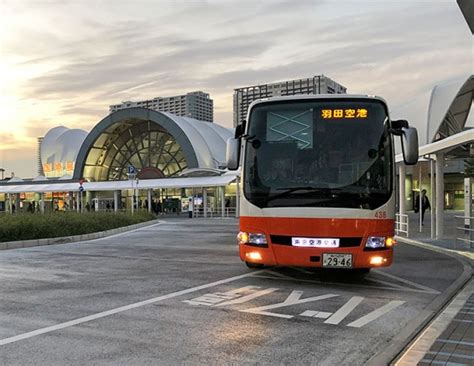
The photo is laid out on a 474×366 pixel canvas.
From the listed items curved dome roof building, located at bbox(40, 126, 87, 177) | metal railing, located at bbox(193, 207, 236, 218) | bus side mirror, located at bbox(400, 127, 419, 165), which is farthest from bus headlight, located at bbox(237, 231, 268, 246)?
curved dome roof building, located at bbox(40, 126, 87, 177)

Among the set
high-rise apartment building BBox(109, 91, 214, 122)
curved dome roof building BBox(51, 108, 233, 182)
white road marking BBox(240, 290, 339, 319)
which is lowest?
white road marking BBox(240, 290, 339, 319)

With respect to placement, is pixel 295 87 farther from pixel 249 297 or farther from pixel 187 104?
pixel 187 104

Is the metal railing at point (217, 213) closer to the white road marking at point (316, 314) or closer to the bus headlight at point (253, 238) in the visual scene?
the bus headlight at point (253, 238)

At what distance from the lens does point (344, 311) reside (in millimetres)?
6723

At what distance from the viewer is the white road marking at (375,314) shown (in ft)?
19.9

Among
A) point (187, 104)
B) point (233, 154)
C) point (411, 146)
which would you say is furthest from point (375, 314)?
point (187, 104)

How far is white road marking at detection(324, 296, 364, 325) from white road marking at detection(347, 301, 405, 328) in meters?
0.22

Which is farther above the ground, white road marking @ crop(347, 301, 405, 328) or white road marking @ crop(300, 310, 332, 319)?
white road marking @ crop(300, 310, 332, 319)

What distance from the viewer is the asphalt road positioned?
16.2 ft

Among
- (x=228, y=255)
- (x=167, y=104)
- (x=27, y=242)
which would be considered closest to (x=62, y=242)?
(x=27, y=242)

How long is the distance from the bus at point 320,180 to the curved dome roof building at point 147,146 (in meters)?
35.2

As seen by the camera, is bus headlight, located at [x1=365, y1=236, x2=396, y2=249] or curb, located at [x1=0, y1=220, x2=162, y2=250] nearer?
bus headlight, located at [x1=365, y1=236, x2=396, y2=249]

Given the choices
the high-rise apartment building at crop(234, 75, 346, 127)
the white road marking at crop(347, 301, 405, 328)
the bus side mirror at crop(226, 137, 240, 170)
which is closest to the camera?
the white road marking at crop(347, 301, 405, 328)

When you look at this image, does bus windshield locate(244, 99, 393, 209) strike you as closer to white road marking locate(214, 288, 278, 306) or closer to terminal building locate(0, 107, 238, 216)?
white road marking locate(214, 288, 278, 306)
